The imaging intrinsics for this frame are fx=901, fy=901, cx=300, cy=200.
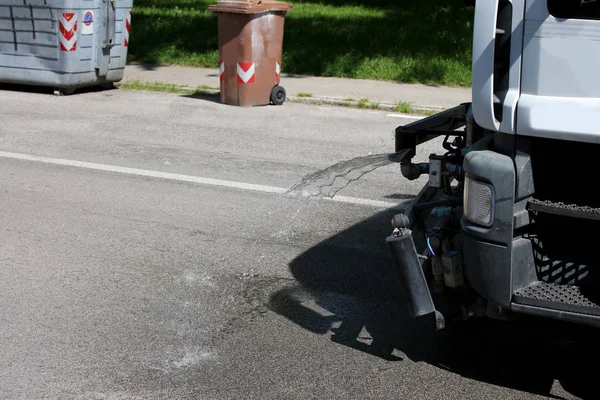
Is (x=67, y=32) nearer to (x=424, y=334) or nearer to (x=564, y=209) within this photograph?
(x=424, y=334)

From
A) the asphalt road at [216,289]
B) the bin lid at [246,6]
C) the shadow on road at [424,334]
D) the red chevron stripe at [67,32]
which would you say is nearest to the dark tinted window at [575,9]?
the shadow on road at [424,334]

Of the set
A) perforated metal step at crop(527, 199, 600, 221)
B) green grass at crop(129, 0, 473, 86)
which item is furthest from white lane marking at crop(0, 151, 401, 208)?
green grass at crop(129, 0, 473, 86)

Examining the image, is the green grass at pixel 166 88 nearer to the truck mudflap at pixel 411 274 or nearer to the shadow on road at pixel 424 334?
the shadow on road at pixel 424 334

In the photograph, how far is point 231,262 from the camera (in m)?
6.10

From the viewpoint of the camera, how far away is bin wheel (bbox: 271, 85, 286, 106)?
1188 cm

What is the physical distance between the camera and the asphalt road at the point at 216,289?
4.46m

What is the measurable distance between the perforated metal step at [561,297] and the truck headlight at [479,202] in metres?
0.36

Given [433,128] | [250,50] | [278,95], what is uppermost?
[433,128]

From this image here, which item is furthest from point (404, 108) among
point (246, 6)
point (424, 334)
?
point (424, 334)

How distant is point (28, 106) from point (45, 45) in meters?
1.32

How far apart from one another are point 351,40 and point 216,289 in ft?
33.9

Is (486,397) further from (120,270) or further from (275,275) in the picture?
(120,270)

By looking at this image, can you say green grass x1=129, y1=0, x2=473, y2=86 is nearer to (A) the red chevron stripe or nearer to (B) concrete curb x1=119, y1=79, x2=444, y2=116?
(B) concrete curb x1=119, y1=79, x2=444, y2=116

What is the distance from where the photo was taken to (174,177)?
8.14 m
